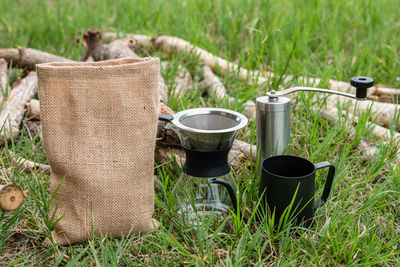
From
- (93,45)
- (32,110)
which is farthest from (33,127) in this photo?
(93,45)

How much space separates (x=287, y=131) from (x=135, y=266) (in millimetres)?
765

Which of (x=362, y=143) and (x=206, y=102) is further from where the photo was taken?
(x=206, y=102)

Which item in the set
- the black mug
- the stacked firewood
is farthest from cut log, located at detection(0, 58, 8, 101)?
the black mug

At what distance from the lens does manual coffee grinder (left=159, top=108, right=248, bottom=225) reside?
1610 mm

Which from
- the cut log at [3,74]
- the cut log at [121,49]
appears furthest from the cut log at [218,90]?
the cut log at [3,74]

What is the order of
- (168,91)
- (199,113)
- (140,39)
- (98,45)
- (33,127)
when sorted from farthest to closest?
(140,39) < (98,45) < (168,91) < (33,127) < (199,113)

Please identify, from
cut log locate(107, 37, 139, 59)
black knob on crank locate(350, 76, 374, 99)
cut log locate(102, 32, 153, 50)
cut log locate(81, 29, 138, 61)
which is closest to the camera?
black knob on crank locate(350, 76, 374, 99)

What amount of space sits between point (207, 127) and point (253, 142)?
0.52 metres

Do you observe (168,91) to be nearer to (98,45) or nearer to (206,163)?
(98,45)

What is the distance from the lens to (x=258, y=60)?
9.41ft

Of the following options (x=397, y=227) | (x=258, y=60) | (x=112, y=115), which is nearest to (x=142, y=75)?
(x=112, y=115)

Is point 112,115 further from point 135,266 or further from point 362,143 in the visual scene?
point 362,143

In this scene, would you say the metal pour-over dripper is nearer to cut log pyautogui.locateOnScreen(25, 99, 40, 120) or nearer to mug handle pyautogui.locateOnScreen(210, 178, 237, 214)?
mug handle pyautogui.locateOnScreen(210, 178, 237, 214)

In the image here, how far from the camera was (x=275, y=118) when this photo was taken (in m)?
1.79
